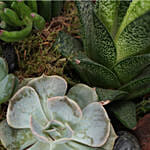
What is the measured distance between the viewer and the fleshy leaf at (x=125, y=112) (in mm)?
758

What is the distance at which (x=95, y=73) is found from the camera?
0.78 m

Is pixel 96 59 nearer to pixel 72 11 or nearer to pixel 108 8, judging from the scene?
Answer: pixel 108 8

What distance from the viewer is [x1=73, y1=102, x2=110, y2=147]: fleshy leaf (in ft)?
2.20

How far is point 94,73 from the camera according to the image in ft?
2.58

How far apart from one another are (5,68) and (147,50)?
43 centimetres

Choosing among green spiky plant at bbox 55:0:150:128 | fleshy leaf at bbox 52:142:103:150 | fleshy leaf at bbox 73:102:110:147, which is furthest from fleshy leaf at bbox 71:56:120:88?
fleshy leaf at bbox 52:142:103:150

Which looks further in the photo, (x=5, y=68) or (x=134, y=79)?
(x=134, y=79)

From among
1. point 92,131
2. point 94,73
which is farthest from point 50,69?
point 92,131

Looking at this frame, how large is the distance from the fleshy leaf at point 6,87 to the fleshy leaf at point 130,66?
33 centimetres

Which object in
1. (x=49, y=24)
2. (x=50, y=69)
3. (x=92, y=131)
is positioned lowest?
(x=92, y=131)

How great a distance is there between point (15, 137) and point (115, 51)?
1.28 ft

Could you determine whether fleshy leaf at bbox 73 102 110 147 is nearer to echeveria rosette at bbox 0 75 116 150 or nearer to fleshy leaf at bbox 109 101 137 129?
echeveria rosette at bbox 0 75 116 150

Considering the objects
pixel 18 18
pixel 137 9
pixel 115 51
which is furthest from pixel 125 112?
pixel 18 18

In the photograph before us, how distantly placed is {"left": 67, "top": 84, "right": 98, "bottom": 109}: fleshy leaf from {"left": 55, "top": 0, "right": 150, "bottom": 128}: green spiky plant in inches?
1.6
